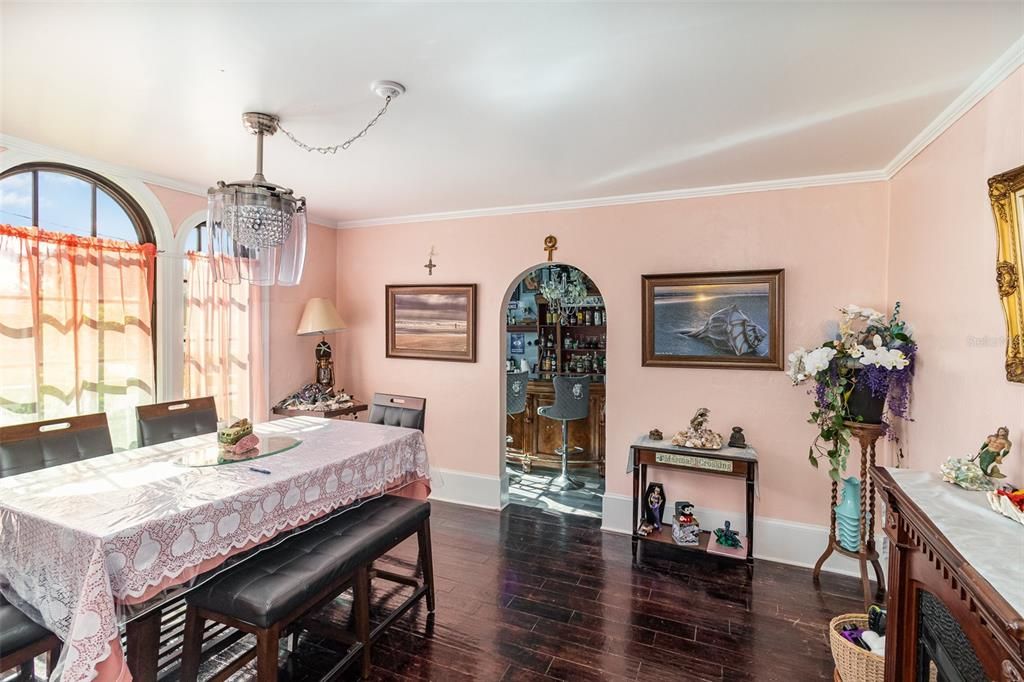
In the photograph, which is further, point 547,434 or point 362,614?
point 547,434

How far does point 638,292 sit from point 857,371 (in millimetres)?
1459

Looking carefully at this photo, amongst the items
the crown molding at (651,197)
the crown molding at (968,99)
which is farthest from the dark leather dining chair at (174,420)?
the crown molding at (968,99)

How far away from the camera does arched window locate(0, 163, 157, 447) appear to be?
8.36ft

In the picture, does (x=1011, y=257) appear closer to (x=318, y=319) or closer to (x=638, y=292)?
(x=638, y=292)

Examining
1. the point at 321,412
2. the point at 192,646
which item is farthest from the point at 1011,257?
the point at 321,412

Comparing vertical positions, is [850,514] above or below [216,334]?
below

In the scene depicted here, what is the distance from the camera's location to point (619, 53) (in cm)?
172

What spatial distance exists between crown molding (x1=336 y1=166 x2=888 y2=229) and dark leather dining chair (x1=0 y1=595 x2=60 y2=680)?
3.45 metres

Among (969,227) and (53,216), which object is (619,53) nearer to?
(969,227)

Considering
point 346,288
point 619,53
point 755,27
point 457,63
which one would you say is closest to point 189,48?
point 457,63

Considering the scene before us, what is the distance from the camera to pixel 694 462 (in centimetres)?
310

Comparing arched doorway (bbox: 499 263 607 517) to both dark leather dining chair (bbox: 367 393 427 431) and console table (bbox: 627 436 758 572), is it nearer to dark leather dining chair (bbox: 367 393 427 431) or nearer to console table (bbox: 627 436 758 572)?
console table (bbox: 627 436 758 572)

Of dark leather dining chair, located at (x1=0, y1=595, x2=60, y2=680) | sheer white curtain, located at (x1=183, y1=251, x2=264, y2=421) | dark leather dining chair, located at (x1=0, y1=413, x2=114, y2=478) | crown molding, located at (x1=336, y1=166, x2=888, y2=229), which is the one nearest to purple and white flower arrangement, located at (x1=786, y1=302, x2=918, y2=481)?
crown molding, located at (x1=336, y1=166, x2=888, y2=229)

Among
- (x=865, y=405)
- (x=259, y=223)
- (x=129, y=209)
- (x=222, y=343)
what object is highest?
(x=129, y=209)
